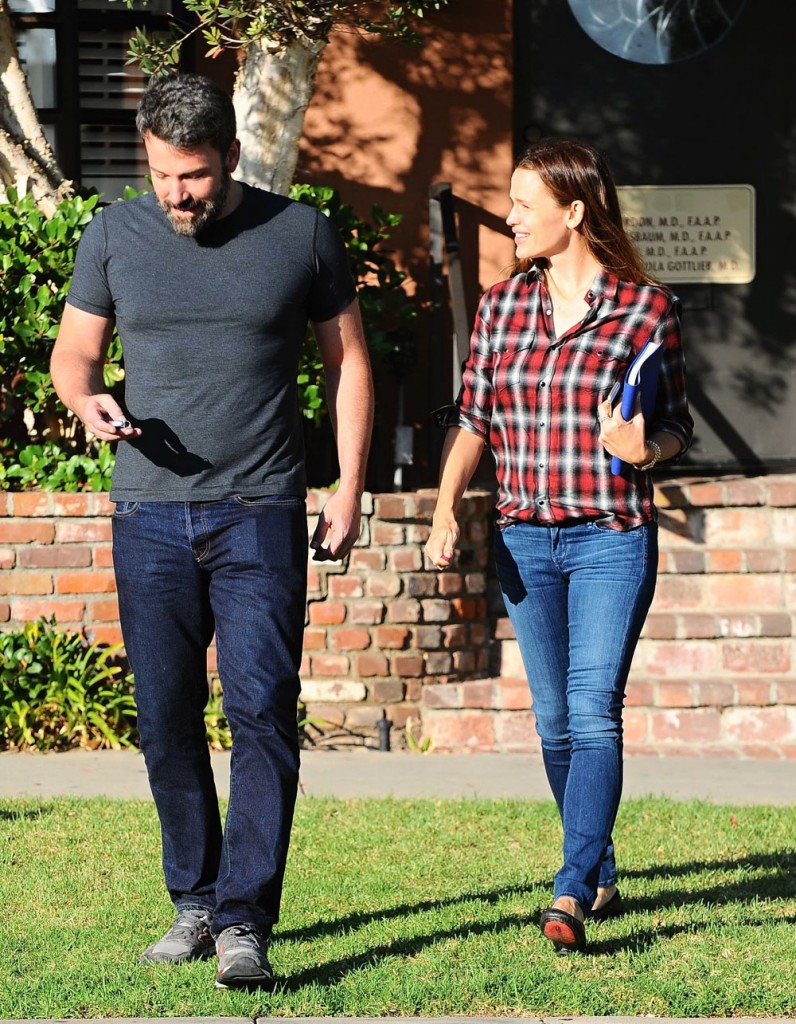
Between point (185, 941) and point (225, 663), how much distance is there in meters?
0.68

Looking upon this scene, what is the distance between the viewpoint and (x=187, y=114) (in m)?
3.56

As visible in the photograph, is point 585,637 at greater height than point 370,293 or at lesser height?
lesser

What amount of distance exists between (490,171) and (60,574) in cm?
335

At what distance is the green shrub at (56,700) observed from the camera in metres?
6.49

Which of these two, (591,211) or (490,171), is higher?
(490,171)

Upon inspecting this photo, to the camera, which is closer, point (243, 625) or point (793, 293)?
point (243, 625)

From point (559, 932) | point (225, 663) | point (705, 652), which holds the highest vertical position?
point (225, 663)

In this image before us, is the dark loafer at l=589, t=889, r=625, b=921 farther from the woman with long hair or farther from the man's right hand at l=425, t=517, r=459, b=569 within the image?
A: the man's right hand at l=425, t=517, r=459, b=569

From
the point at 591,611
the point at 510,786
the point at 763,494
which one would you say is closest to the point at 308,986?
the point at 591,611

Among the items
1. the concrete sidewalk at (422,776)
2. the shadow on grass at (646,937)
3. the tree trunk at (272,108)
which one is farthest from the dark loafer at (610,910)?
the tree trunk at (272,108)

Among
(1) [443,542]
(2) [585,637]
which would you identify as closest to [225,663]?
(1) [443,542]

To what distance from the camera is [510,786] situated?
231 inches

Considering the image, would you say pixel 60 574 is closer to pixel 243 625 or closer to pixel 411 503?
pixel 411 503

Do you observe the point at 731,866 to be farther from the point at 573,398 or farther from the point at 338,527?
the point at 338,527
